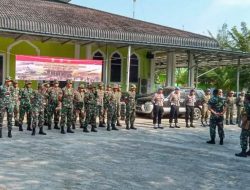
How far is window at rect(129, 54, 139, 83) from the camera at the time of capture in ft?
85.0

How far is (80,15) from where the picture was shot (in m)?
24.0

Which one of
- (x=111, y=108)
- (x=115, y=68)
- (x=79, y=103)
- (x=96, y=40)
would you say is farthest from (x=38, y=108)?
(x=115, y=68)

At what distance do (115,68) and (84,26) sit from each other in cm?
488

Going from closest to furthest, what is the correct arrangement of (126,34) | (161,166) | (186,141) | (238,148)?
(161,166) → (238,148) → (186,141) → (126,34)

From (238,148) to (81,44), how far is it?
12.7 metres

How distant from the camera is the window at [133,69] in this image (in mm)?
25922

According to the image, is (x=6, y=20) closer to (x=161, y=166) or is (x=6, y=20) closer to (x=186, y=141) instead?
(x=186, y=141)

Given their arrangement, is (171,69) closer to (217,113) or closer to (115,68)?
(115,68)

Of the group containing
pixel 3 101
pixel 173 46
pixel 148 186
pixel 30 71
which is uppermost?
pixel 173 46

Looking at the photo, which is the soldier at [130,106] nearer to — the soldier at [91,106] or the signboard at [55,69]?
the soldier at [91,106]

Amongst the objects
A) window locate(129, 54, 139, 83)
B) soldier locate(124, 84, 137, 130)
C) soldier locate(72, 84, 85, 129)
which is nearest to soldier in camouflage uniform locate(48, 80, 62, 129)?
soldier locate(72, 84, 85, 129)

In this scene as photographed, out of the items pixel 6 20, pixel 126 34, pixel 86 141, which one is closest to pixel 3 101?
pixel 86 141

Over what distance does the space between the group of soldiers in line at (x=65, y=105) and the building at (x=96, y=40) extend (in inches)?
176

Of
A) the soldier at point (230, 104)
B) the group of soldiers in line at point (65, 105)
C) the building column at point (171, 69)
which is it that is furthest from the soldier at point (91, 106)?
the building column at point (171, 69)
